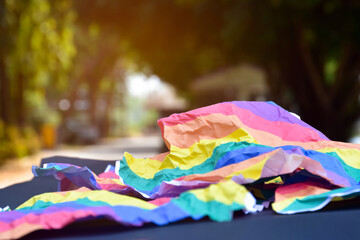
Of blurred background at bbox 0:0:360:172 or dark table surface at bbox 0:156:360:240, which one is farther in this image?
blurred background at bbox 0:0:360:172

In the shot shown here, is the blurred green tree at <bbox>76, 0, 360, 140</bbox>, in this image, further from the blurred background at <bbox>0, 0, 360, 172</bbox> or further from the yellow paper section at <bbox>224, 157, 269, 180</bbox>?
the yellow paper section at <bbox>224, 157, 269, 180</bbox>

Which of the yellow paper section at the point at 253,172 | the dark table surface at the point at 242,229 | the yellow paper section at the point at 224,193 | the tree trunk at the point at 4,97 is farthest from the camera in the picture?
the tree trunk at the point at 4,97

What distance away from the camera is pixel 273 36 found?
812 cm

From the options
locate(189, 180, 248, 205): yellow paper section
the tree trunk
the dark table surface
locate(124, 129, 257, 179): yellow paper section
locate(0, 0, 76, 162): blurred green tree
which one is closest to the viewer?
the dark table surface

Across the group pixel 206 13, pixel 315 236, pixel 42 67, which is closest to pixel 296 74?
pixel 206 13

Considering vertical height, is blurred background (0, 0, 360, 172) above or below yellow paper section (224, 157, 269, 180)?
above

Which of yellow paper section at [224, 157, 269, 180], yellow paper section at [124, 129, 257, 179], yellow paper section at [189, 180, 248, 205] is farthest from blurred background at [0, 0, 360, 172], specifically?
yellow paper section at [189, 180, 248, 205]

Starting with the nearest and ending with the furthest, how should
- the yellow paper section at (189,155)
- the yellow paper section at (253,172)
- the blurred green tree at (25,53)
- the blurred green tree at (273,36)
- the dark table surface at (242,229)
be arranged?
the dark table surface at (242,229), the yellow paper section at (253,172), the yellow paper section at (189,155), the blurred green tree at (273,36), the blurred green tree at (25,53)

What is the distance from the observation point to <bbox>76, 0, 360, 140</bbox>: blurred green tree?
7836 millimetres

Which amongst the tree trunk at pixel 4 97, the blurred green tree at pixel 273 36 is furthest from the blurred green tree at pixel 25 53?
the blurred green tree at pixel 273 36

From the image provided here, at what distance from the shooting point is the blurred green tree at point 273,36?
7.84 meters

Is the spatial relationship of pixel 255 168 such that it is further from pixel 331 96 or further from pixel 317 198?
pixel 331 96

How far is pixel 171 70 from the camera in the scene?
50.7 ft

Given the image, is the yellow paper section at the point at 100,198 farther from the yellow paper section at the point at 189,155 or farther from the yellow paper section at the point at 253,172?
the yellow paper section at the point at 189,155
